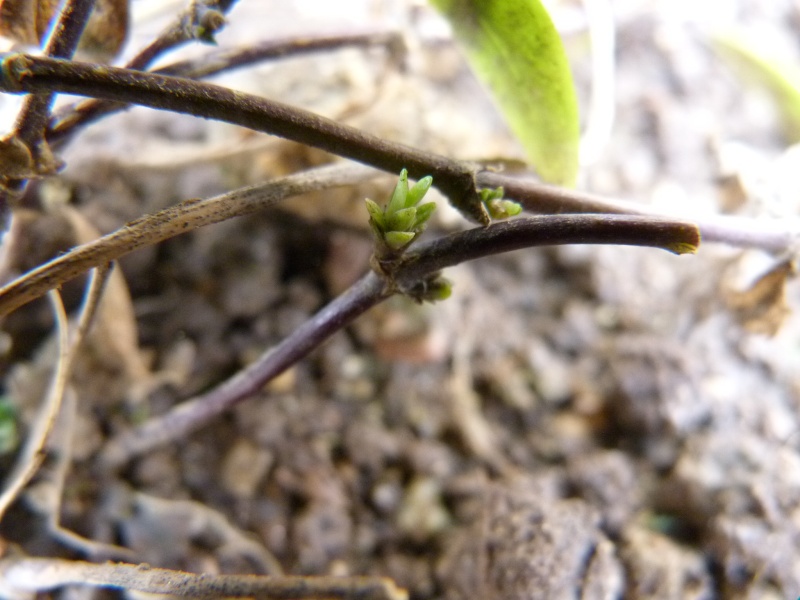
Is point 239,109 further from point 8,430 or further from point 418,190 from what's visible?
point 8,430

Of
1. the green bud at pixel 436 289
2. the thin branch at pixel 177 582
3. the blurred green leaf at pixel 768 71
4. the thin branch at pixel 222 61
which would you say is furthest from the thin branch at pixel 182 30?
the blurred green leaf at pixel 768 71

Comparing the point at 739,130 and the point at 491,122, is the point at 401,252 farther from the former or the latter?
→ the point at 739,130

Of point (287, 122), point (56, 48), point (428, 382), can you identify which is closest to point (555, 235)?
point (287, 122)

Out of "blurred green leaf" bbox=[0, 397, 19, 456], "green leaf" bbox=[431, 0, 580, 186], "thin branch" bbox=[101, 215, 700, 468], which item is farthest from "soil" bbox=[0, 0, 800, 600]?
"thin branch" bbox=[101, 215, 700, 468]

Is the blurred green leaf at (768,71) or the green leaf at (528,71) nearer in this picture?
the green leaf at (528,71)

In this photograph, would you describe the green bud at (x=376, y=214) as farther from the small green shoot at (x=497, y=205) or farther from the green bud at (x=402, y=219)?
the small green shoot at (x=497, y=205)

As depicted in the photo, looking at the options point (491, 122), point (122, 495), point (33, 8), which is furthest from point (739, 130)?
point (122, 495)

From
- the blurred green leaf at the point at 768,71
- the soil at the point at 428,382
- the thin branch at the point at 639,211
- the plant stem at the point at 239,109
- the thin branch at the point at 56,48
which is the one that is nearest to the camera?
the plant stem at the point at 239,109

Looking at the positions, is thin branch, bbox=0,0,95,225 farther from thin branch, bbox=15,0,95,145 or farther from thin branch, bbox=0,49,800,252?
thin branch, bbox=0,49,800,252
